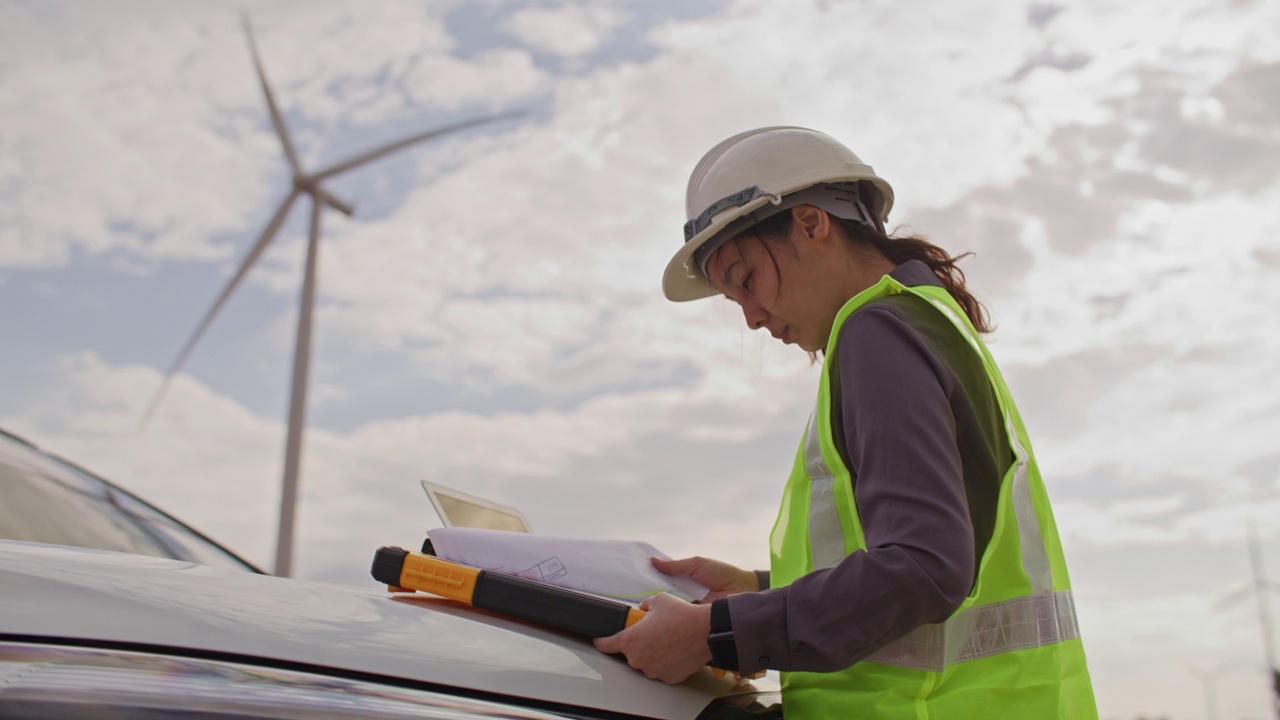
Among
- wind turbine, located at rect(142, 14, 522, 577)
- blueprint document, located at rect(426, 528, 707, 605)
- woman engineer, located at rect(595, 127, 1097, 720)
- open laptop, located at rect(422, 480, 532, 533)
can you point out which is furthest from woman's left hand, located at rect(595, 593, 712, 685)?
wind turbine, located at rect(142, 14, 522, 577)

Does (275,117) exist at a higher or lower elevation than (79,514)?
higher

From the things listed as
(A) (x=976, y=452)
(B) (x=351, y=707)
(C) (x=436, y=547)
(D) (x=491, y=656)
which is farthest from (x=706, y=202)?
(B) (x=351, y=707)

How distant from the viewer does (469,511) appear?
2.43 metres

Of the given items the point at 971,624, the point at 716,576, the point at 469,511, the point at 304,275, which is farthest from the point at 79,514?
the point at 304,275

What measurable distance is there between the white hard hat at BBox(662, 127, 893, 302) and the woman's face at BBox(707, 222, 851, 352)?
0.22 feet

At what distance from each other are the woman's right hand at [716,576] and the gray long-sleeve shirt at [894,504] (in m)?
0.66

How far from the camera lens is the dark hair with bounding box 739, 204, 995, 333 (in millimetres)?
2469

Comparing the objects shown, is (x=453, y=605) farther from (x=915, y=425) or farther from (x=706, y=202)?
(x=706, y=202)

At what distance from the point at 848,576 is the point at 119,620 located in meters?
1.11

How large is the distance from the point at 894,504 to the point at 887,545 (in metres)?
0.07

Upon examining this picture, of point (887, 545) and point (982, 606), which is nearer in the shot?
point (887, 545)

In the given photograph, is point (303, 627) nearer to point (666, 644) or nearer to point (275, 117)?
point (666, 644)

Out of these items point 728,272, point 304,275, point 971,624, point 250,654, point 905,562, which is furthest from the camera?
point 304,275

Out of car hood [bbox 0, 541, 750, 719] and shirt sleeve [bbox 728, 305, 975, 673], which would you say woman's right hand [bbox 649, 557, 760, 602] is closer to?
shirt sleeve [bbox 728, 305, 975, 673]
